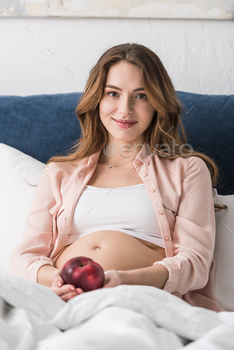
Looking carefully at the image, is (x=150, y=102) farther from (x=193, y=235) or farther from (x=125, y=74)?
(x=193, y=235)

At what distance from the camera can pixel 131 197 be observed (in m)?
1.34

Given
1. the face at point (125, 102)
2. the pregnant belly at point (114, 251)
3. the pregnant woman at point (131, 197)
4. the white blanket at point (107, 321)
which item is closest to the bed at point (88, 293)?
the white blanket at point (107, 321)

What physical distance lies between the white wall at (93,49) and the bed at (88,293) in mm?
248

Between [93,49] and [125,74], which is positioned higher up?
[93,49]

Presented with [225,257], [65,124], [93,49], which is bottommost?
[225,257]

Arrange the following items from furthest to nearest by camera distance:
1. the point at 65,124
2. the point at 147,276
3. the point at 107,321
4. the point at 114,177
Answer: the point at 65,124
the point at 114,177
the point at 147,276
the point at 107,321

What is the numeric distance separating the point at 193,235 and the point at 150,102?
48 centimetres

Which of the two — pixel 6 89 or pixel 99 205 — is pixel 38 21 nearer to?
pixel 6 89

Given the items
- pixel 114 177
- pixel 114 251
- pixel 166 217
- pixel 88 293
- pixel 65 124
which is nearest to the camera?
pixel 88 293

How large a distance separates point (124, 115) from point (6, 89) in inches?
34.2

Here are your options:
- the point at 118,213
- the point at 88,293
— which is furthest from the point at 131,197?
the point at 88,293

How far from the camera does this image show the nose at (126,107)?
53.1 inches

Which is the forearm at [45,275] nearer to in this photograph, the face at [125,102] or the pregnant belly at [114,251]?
the pregnant belly at [114,251]

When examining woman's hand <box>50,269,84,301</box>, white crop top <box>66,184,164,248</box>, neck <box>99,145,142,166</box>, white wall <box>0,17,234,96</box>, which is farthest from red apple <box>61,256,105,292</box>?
white wall <box>0,17,234,96</box>
